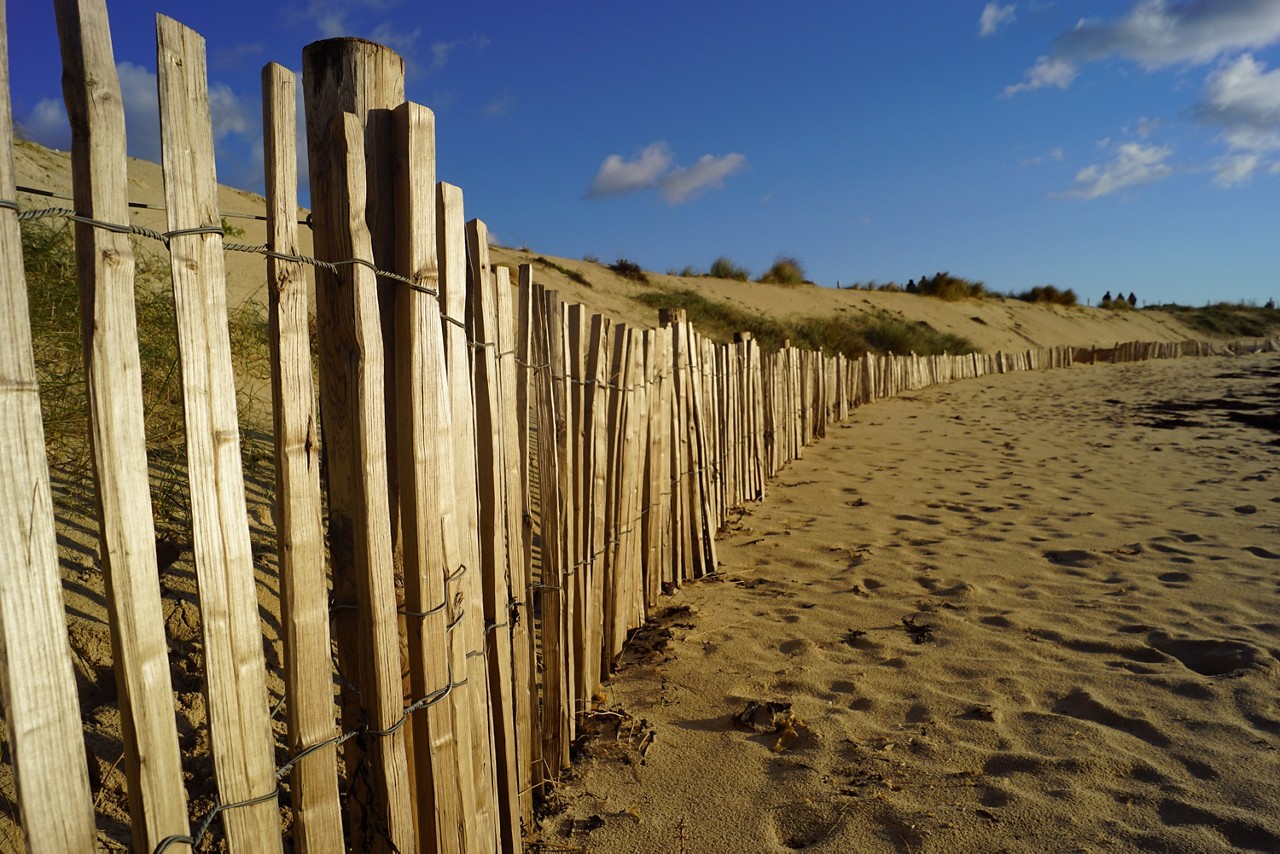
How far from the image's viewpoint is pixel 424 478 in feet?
6.17

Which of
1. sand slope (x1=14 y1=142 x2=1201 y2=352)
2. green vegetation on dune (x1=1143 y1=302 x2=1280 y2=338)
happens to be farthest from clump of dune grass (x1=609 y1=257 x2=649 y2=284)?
green vegetation on dune (x1=1143 y1=302 x2=1280 y2=338)

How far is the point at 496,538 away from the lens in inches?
91.0

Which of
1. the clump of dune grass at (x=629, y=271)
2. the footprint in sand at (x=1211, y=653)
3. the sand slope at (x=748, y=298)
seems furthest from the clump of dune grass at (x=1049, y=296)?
the footprint in sand at (x=1211, y=653)

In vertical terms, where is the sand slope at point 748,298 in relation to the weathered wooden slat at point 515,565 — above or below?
above

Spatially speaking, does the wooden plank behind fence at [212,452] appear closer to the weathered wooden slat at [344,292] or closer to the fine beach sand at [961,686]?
the weathered wooden slat at [344,292]

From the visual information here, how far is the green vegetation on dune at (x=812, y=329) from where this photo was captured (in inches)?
848

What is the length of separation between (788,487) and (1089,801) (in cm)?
485

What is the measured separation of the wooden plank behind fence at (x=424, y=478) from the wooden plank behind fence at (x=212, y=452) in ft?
1.60

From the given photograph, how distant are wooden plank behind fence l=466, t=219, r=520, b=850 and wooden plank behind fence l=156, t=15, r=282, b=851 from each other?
908mm

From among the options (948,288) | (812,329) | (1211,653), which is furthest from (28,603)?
(948,288)

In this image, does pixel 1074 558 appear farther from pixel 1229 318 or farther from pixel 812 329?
pixel 1229 318

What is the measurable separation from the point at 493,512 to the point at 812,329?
22631 millimetres

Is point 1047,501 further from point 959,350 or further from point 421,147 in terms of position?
point 959,350

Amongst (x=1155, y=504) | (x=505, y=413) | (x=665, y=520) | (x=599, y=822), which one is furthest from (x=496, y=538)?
(x=1155, y=504)
